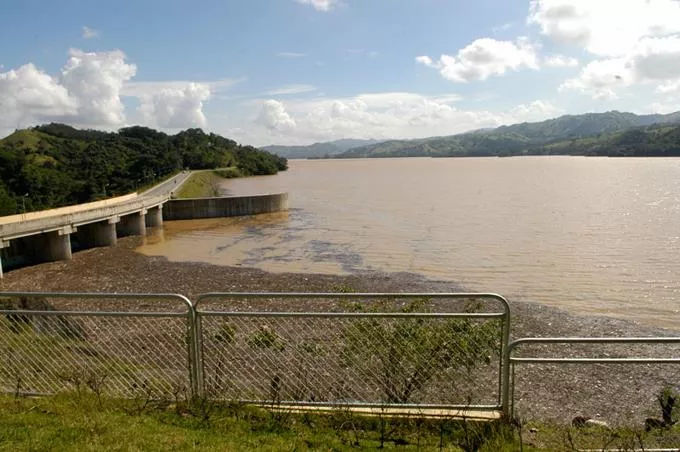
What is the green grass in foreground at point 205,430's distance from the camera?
4.71 metres

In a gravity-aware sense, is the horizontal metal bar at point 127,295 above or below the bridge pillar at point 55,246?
above

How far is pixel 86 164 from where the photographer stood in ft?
310

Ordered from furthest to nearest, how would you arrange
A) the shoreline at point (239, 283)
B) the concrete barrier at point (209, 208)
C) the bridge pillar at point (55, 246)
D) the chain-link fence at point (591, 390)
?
1. the concrete barrier at point (209, 208)
2. the bridge pillar at point (55, 246)
3. the shoreline at point (239, 283)
4. the chain-link fence at point (591, 390)

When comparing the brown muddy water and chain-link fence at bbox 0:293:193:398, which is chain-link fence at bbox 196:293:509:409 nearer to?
chain-link fence at bbox 0:293:193:398

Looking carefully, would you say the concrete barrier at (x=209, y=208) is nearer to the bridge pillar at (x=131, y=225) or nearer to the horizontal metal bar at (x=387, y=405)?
the bridge pillar at (x=131, y=225)

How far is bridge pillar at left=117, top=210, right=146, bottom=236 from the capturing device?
41688 millimetres

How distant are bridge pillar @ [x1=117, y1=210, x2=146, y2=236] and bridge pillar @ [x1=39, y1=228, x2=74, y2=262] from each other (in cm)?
1123

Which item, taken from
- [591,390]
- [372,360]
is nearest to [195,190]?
[591,390]

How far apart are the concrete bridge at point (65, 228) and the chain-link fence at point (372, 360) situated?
21.0 m

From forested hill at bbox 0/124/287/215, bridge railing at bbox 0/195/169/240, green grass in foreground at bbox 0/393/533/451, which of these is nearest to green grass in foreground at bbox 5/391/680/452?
green grass in foreground at bbox 0/393/533/451

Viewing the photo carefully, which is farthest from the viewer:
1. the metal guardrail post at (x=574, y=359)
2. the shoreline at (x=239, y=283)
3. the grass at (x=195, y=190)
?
the grass at (x=195, y=190)

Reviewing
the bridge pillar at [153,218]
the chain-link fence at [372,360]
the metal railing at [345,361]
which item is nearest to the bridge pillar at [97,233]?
the bridge pillar at [153,218]

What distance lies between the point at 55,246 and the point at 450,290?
22641 mm

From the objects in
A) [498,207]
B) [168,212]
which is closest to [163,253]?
[168,212]
